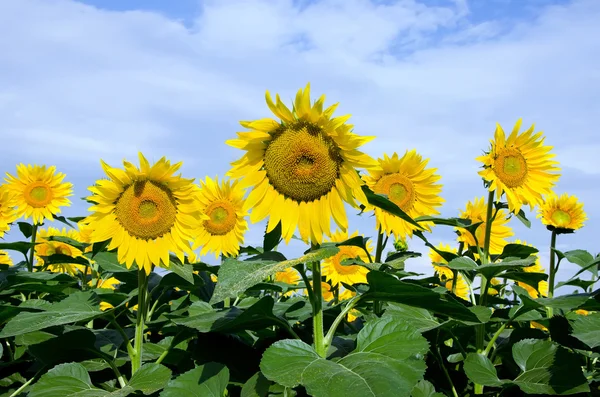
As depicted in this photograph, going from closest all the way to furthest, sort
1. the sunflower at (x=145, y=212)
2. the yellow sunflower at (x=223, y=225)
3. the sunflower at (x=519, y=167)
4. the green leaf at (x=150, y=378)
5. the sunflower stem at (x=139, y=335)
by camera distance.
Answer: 1. the green leaf at (x=150, y=378)
2. the sunflower stem at (x=139, y=335)
3. the sunflower at (x=145, y=212)
4. the sunflower at (x=519, y=167)
5. the yellow sunflower at (x=223, y=225)

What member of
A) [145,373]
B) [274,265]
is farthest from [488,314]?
[145,373]

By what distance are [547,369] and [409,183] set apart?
5.41 ft

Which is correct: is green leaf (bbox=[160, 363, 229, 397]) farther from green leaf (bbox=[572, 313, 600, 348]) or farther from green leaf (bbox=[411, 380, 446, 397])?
green leaf (bbox=[572, 313, 600, 348])

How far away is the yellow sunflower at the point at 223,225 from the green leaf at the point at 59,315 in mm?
1499

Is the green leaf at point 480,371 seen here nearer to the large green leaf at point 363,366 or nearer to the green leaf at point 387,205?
the large green leaf at point 363,366

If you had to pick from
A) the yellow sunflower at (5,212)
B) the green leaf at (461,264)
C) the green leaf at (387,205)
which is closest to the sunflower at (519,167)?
the green leaf at (461,264)

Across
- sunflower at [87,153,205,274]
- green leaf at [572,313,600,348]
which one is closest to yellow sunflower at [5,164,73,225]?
sunflower at [87,153,205,274]

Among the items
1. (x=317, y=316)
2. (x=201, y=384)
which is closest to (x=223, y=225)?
(x=201, y=384)

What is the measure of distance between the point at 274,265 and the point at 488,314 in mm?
1025

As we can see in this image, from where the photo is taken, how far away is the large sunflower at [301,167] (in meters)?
2.21

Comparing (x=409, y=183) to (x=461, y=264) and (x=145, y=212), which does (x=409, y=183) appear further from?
(x=145, y=212)

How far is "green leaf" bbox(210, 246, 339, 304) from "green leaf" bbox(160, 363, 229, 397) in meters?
0.46

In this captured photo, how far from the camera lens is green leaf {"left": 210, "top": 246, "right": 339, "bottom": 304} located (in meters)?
1.86

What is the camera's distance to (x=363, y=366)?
1.95 metres
